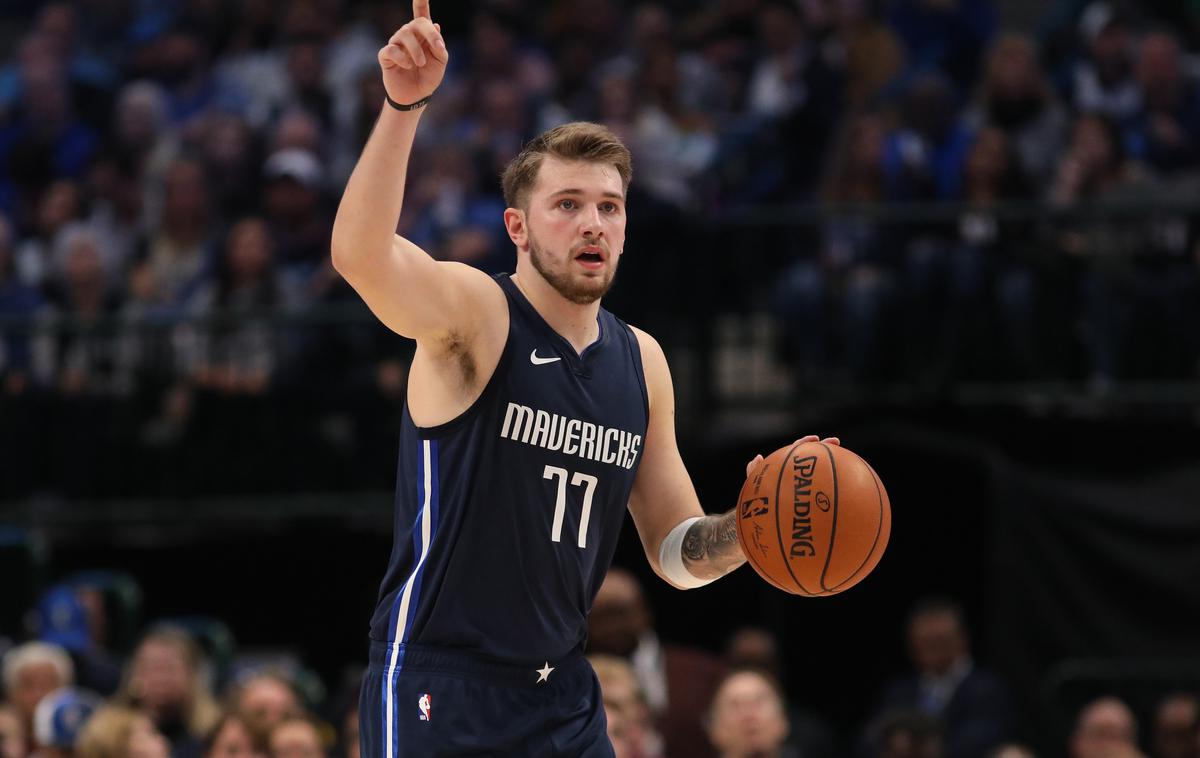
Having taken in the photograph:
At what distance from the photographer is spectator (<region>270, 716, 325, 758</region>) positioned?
9477 millimetres

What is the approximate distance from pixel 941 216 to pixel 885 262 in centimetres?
46

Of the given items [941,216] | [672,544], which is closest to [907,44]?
[941,216]

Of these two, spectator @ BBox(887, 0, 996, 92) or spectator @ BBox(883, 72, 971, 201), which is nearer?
spectator @ BBox(883, 72, 971, 201)

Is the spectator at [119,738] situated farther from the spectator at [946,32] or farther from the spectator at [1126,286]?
the spectator at [946,32]

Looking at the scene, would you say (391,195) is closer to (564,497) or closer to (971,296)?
(564,497)

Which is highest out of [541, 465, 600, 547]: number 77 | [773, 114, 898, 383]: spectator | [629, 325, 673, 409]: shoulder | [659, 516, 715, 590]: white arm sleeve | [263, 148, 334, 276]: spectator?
[263, 148, 334, 276]: spectator

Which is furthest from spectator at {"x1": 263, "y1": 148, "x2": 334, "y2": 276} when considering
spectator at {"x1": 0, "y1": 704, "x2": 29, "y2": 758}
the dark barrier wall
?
the dark barrier wall

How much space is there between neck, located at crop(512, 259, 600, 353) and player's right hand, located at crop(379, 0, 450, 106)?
0.79 meters

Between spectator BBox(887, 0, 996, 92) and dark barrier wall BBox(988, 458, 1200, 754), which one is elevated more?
spectator BBox(887, 0, 996, 92)

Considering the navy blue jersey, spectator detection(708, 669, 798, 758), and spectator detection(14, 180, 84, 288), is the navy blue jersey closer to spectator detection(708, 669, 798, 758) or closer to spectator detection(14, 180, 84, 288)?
spectator detection(708, 669, 798, 758)

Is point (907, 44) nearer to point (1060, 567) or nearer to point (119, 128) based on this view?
point (1060, 567)

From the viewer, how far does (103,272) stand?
46.5 feet

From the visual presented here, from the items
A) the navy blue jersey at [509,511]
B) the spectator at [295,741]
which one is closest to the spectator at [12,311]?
the spectator at [295,741]

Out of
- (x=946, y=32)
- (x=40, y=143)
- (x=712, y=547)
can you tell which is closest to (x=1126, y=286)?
(x=946, y=32)
